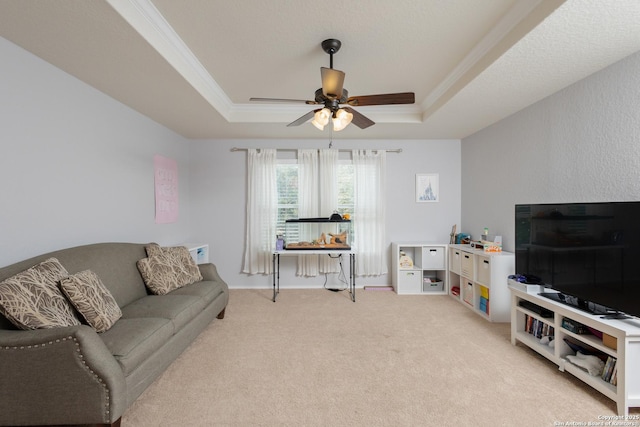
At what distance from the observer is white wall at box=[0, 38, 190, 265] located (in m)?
1.98

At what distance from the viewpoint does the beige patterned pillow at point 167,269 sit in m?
2.80

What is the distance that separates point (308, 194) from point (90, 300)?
3.06 m

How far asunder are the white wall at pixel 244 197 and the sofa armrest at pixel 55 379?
3.07 m

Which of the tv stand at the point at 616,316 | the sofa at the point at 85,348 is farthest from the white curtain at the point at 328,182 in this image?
the tv stand at the point at 616,316

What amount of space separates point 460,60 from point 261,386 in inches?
126

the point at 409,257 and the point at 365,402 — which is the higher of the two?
the point at 409,257

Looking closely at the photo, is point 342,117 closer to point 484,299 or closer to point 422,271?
point 484,299

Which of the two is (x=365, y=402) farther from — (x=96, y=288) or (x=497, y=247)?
→ (x=497, y=247)

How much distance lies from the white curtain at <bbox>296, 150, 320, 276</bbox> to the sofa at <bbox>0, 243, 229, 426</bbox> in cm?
218

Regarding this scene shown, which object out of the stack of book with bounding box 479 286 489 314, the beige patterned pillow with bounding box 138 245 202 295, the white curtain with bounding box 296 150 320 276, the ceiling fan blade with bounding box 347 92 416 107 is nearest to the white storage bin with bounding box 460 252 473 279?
the stack of book with bounding box 479 286 489 314

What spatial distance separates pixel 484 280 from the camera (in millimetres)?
3438

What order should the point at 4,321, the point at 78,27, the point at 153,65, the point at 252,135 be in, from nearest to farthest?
the point at 4,321 < the point at 78,27 < the point at 153,65 < the point at 252,135

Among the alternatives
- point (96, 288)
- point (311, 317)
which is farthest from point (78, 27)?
point (311, 317)

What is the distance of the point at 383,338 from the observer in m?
2.84
